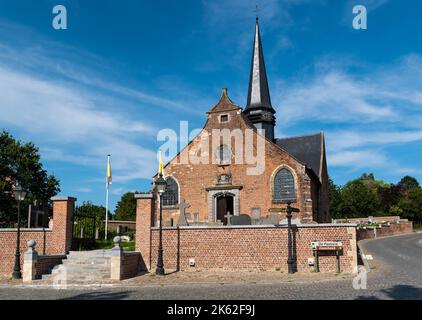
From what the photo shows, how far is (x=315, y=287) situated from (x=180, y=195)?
56.4ft

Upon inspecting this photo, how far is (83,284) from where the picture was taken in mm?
13023

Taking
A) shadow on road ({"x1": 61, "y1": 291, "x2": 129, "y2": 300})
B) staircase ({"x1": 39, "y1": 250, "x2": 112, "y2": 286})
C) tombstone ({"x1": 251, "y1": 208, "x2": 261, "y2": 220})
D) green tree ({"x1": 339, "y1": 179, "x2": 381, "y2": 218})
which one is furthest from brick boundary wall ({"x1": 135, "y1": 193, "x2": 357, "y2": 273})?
green tree ({"x1": 339, "y1": 179, "x2": 381, "y2": 218})

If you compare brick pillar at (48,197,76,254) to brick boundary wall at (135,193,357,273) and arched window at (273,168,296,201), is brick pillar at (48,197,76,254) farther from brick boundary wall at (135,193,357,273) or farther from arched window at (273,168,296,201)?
arched window at (273,168,296,201)

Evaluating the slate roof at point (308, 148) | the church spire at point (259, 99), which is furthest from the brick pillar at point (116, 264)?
the church spire at point (259, 99)

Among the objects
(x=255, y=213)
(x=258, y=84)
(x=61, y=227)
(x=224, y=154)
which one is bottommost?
(x=61, y=227)

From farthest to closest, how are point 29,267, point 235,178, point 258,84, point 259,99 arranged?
point 258,84 < point 259,99 < point 235,178 < point 29,267

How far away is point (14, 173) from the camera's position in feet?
109

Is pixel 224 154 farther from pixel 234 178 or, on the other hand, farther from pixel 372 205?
pixel 372 205

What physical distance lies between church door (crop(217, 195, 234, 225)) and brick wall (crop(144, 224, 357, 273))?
11.0 m

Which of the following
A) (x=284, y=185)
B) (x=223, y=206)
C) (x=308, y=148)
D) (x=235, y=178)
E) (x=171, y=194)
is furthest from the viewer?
(x=308, y=148)

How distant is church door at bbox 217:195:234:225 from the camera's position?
26672 mm

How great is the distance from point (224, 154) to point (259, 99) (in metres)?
6.25

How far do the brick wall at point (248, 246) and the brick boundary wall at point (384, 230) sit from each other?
19.8m

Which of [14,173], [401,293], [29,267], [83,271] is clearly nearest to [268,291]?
[401,293]
